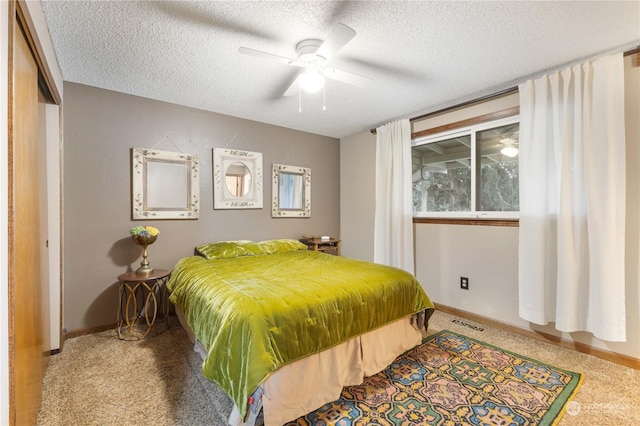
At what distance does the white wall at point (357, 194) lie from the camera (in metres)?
4.11

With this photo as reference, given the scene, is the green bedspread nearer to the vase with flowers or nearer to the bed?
the bed

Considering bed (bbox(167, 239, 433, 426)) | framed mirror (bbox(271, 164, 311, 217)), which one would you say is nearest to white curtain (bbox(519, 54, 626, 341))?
bed (bbox(167, 239, 433, 426))

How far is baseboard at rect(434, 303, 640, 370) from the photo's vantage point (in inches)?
82.7

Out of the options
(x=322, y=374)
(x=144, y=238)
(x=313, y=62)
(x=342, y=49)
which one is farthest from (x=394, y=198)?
(x=144, y=238)

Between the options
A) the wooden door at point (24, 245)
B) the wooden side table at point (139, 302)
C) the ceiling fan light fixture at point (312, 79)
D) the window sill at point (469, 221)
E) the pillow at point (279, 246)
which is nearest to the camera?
the wooden door at point (24, 245)

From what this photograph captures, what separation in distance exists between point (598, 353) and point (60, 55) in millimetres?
4779

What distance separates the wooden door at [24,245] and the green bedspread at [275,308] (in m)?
0.77

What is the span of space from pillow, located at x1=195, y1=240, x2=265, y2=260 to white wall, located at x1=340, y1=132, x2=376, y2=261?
5.42ft

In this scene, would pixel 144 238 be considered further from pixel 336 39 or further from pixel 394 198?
pixel 394 198

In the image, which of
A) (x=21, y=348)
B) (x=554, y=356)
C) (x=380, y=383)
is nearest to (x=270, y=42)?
(x=21, y=348)

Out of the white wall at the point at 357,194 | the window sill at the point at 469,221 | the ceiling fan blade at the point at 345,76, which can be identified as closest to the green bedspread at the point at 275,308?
the window sill at the point at 469,221

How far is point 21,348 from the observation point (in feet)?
4.08

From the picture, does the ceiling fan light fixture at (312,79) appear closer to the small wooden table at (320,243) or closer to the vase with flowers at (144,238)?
the vase with flowers at (144,238)

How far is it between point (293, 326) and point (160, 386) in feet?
3.51
